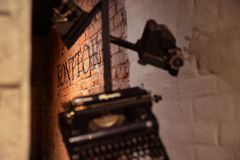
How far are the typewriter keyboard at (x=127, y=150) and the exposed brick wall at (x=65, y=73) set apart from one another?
1.62ft

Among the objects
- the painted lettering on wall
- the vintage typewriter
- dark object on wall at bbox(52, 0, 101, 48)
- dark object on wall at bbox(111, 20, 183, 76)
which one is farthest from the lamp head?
the painted lettering on wall

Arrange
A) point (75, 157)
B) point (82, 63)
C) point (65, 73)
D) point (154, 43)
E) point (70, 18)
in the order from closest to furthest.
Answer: point (75, 157), point (154, 43), point (70, 18), point (82, 63), point (65, 73)

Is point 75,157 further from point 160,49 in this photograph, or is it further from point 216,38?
point 216,38

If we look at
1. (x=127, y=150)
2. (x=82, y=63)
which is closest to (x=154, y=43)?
(x=127, y=150)

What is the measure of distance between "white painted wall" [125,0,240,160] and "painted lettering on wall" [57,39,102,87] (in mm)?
817

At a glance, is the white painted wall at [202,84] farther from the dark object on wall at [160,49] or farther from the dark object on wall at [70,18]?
the dark object on wall at [70,18]

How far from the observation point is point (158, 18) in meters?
1.70

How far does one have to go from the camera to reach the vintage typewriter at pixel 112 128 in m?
1.00

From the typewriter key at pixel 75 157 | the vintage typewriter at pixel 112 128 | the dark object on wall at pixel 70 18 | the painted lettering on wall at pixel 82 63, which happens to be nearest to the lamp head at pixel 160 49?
the vintage typewriter at pixel 112 128

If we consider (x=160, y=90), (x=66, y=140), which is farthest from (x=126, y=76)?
(x=66, y=140)

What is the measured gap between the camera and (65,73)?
3631mm

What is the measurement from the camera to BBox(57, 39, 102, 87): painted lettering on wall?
8.13 feet

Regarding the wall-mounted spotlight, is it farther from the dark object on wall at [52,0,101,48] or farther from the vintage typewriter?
the vintage typewriter

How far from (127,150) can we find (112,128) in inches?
3.2
